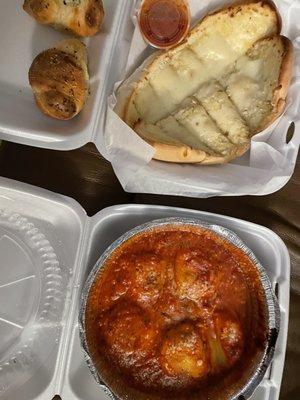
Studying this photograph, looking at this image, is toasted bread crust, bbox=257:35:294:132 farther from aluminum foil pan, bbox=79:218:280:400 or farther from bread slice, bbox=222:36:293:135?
aluminum foil pan, bbox=79:218:280:400

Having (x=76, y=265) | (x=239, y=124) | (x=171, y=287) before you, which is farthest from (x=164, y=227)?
(x=239, y=124)

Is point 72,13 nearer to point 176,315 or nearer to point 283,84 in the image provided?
point 283,84

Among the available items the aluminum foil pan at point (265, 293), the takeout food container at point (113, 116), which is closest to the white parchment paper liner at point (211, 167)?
the takeout food container at point (113, 116)

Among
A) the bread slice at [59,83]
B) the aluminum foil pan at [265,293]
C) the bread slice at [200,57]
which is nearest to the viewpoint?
the aluminum foil pan at [265,293]

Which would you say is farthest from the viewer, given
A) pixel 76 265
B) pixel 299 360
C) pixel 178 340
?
pixel 299 360

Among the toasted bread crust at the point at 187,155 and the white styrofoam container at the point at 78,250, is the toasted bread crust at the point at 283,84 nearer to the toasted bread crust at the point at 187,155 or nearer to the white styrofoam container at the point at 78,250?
the toasted bread crust at the point at 187,155

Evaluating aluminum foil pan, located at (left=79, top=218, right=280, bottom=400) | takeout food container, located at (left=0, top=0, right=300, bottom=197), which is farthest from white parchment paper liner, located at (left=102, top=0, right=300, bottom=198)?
aluminum foil pan, located at (left=79, top=218, right=280, bottom=400)

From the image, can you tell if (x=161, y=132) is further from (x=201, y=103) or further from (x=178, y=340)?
(x=178, y=340)
